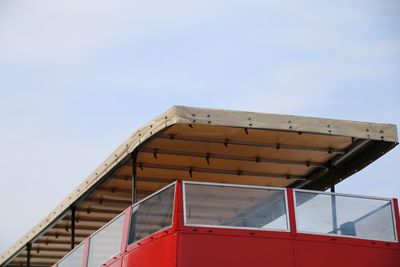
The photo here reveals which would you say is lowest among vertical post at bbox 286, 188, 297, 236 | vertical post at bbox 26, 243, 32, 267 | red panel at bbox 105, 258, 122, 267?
red panel at bbox 105, 258, 122, 267

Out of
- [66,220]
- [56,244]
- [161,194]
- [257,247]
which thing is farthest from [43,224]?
[257,247]

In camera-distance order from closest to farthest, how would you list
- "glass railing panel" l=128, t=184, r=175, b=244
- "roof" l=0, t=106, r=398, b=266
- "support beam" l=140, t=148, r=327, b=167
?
"glass railing panel" l=128, t=184, r=175, b=244
"roof" l=0, t=106, r=398, b=266
"support beam" l=140, t=148, r=327, b=167

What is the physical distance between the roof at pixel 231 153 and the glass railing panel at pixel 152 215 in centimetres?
92

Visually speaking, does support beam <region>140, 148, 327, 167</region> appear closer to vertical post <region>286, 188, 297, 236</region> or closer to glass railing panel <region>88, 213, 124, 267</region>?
glass railing panel <region>88, 213, 124, 267</region>

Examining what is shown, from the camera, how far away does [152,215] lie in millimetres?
12586

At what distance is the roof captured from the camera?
12.8m

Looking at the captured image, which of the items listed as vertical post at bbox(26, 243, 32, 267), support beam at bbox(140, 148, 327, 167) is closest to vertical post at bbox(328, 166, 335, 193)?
support beam at bbox(140, 148, 327, 167)

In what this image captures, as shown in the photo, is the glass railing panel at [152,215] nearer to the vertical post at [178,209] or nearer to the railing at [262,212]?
the railing at [262,212]

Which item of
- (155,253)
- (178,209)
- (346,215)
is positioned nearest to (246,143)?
(346,215)

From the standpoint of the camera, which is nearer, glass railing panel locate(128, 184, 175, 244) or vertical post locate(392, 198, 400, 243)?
glass railing panel locate(128, 184, 175, 244)

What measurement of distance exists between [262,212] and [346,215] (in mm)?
1330

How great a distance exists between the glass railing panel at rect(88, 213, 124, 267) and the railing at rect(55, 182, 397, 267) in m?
0.31

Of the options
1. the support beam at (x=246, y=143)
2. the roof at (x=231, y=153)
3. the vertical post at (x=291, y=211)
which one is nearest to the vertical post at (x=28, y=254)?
the roof at (x=231, y=153)

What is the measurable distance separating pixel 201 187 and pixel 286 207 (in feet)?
4.13
